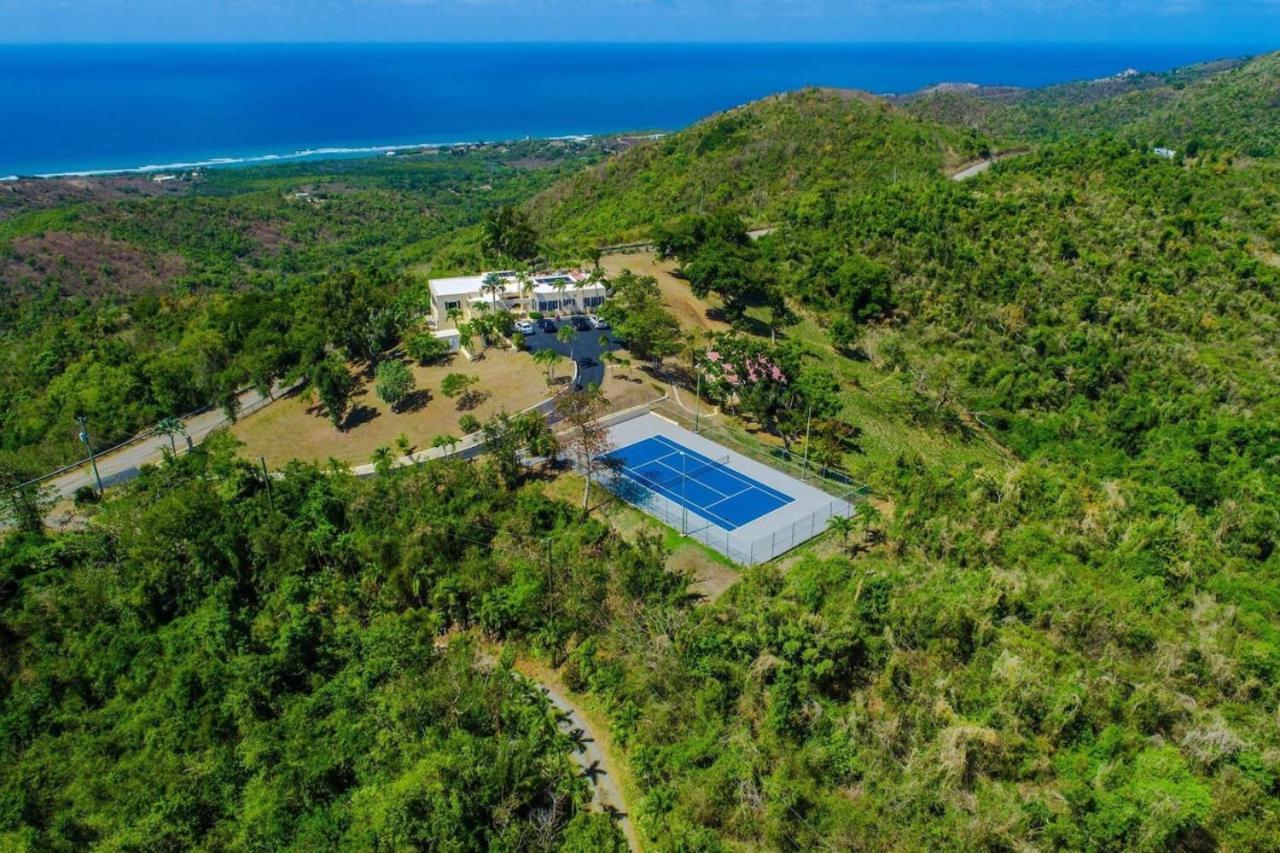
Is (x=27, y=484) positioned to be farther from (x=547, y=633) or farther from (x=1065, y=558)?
(x=1065, y=558)

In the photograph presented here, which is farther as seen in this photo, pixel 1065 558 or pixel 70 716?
pixel 1065 558

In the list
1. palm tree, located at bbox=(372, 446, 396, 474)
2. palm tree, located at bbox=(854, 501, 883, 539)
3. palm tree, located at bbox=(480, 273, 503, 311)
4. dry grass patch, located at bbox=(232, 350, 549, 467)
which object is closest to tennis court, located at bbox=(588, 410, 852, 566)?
palm tree, located at bbox=(854, 501, 883, 539)

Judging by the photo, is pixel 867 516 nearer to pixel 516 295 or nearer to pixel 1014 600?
pixel 1014 600

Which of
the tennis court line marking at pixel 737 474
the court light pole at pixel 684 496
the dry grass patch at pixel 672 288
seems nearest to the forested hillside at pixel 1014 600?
the dry grass patch at pixel 672 288

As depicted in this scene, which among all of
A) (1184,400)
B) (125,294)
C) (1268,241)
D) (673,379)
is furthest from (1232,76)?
(125,294)

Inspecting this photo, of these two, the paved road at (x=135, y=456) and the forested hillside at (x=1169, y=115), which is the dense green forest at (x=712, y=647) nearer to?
the paved road at (x=135, y=456)

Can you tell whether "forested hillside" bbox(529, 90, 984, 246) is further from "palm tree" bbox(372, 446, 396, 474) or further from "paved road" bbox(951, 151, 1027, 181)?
"palm tree" bbox(372, 446, 396, 474)
